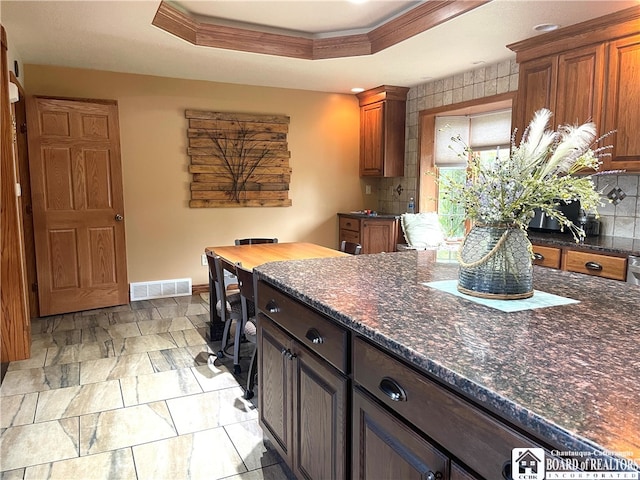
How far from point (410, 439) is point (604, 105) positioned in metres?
3.16

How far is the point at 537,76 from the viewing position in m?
3.64

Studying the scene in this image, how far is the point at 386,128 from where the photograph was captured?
18.4 ft

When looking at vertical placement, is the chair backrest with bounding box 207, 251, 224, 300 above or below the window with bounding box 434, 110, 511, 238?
below

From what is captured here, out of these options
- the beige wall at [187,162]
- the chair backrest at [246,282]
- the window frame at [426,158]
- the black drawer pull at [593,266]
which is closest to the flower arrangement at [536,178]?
the chair backrest at [246,282]

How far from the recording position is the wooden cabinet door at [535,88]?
3.54 m

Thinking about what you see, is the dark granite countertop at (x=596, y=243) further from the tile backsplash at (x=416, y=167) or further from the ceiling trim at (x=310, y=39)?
the ceiling trim at (x=310, y=39)

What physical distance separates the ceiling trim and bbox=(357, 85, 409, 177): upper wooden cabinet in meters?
1.49

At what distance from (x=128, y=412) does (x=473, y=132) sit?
4.41 metres

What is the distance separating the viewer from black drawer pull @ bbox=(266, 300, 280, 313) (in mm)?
1866

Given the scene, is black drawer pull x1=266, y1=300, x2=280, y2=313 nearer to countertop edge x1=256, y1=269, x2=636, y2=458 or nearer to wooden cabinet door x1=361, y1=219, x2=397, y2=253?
countertop edge x1=256, y1=269, x2=636, y2=458

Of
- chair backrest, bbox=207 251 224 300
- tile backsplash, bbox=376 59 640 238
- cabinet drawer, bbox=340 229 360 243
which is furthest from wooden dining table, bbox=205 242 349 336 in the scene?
tile backsplash, bbox=376 59 640 238

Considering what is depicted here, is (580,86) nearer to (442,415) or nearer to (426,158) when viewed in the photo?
(426,158)

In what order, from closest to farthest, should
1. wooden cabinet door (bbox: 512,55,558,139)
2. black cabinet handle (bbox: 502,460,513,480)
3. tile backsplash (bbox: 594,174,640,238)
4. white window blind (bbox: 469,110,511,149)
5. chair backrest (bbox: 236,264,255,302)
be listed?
black cabinet handle (bbox: 502,460,513,480), chair backrest (bbox: 236,264,255,302), tile backsplash (bbox: 594,174,640,238), wooden cabinet door (bbox: 512,55,558,139), white window blind (bbox: 469,110,511,149)

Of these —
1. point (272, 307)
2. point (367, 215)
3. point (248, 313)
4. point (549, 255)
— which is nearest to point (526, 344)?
point (272, 307)
